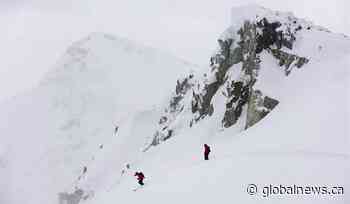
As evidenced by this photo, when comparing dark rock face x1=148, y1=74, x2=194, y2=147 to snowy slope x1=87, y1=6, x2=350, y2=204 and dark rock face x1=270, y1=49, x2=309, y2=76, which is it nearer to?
snowy slope x1=87, y1=6, x2=350, y2=204

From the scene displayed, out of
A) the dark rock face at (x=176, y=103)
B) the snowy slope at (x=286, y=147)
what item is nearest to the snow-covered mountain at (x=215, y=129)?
the snowy slope at (x=286, y=147)

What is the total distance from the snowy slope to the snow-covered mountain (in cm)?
8

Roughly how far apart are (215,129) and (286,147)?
63.8 feet

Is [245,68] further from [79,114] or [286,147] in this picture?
[79,114]

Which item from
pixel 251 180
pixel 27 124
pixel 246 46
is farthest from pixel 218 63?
pixel 27 124

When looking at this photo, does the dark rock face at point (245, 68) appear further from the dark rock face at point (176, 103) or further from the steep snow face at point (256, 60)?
the dark rock face at point (176, 103)

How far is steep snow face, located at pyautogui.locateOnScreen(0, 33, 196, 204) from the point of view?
83125mm

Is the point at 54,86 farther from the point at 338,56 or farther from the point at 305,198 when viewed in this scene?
the point at 305,198

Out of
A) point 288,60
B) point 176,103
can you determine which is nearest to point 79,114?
point 176,103

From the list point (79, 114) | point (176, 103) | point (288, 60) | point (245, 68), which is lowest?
point (79, 114)

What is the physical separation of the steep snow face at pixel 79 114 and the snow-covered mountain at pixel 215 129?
0.31 metres

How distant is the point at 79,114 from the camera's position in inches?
4168

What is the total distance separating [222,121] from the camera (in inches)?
1628

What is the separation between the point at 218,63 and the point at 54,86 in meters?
79.5
